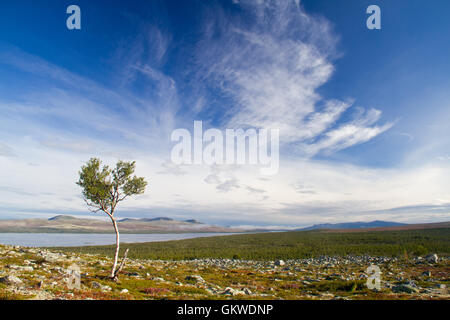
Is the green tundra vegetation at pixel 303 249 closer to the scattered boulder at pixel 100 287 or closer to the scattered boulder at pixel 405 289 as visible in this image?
the scattered boulder at pixel 405 289

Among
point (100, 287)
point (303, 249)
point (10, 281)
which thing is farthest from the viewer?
point (303, 249)

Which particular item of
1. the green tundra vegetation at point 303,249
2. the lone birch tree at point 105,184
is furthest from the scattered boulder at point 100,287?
the green tundra vegetation at point 303,249

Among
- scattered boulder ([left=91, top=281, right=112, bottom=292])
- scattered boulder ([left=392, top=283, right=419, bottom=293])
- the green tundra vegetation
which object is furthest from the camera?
the green tundra vegetation

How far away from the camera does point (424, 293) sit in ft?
51.0

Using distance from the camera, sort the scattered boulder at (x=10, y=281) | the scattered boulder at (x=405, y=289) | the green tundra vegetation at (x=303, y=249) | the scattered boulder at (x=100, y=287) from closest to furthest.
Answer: the scattered boulder at (x=10, y=281) < the scattered boulder at (x=100, y=287) < the scattered boulder at (x=405, y=289) < the green tundra vegetation at (x=303, y=249)

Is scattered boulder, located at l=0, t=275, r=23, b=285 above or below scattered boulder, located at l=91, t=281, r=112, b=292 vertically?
above

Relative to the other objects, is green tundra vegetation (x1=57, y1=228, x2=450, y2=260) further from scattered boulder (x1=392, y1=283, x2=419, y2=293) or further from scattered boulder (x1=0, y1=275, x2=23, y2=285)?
scattered boulder (x1=0, y1=275, x2=23, y2=285)

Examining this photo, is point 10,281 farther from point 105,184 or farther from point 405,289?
point 405,289

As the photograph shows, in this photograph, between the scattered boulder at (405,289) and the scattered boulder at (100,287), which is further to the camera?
the scattered boulder at (405,289)

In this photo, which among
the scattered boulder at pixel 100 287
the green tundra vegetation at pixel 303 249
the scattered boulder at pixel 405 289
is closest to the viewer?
the scattered boulder at pixel 100 287

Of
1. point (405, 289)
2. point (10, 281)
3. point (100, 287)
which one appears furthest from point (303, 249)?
point (10, 281)

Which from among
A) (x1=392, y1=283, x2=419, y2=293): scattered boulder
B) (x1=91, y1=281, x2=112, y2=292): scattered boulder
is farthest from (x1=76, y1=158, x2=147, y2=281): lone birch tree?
(x1=392, y1=283, x2=419, y2=293): scattered boulder

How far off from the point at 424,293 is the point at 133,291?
1961 centimetres
